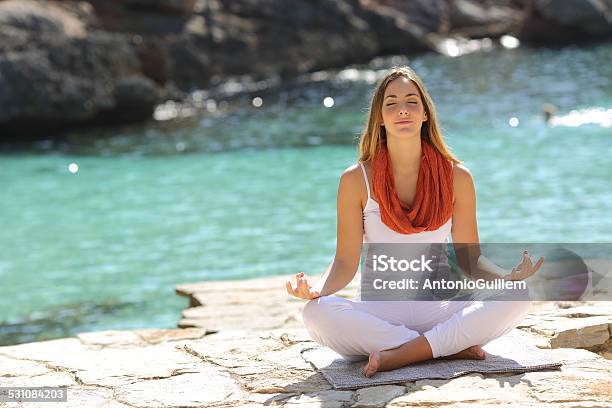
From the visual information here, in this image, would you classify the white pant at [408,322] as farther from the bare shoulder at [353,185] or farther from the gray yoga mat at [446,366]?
the bare shoulder at [353,185]

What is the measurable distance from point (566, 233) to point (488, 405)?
5.87 metres

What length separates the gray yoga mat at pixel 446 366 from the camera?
11.9 ft

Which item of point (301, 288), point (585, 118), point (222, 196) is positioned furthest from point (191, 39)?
point (301, 288)

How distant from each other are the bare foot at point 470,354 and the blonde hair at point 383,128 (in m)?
0.75

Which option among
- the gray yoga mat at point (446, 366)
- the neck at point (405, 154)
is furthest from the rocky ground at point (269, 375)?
the neck at point (405, 154)

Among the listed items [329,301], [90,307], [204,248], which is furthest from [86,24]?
[329,301]

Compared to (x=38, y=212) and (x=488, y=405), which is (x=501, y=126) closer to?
(x=38, y=212)

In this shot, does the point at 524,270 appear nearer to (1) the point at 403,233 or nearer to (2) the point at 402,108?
(1) the point at 403,233

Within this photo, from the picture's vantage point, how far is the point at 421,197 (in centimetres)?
387

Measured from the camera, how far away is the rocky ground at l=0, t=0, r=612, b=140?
701 inches

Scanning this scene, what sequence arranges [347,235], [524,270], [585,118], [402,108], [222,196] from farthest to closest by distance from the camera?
1. [585,118]
2. [222,196]
3. [347,235]
4. [402,108]
5. [524,270]

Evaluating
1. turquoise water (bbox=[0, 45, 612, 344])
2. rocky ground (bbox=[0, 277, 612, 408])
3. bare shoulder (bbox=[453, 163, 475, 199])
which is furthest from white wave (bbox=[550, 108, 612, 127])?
bare shoulder (bbox=[453, 163, 475, 199])

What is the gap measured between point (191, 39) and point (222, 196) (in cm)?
1251

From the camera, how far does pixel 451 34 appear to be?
3109 cm
